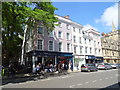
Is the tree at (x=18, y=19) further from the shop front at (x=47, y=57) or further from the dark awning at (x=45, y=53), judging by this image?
the shop front at (x=47, y=57)

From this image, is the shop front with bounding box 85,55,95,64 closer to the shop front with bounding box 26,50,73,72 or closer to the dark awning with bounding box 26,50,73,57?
the shop front with bounding box 26,50,73,72

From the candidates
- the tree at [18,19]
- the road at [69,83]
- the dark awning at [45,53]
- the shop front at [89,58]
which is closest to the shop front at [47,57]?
the dark awning at [45,53]

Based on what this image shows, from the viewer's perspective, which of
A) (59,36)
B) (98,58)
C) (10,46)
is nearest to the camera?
(10,46)

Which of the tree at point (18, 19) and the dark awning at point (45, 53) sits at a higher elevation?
the tree at point (18, 19)

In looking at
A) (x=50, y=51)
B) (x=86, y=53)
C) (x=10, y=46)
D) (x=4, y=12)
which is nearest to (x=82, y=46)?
(x=86, y=53)

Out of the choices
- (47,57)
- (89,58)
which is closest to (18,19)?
(47,57)

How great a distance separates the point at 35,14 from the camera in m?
13.3

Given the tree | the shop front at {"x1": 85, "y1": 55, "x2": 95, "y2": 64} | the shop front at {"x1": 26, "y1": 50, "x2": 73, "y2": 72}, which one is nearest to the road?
the tree

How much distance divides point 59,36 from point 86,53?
1041 centimetres

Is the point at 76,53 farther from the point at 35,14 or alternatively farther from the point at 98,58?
the point at 35,14

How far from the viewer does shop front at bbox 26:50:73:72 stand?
2156 centimetres

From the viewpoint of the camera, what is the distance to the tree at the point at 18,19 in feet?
40.8

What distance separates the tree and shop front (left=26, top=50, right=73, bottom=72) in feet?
9.86

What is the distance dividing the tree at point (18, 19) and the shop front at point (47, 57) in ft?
9.86
